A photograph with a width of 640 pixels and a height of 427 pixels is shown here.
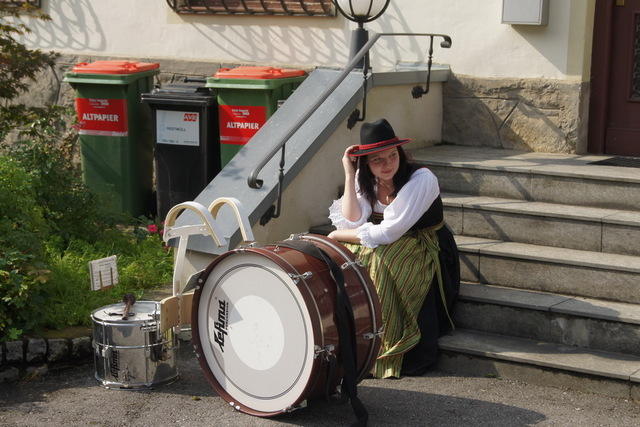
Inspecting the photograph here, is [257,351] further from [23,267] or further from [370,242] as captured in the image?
[23,267]

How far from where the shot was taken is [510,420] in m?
4.77

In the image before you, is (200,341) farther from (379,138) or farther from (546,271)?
(546,271)

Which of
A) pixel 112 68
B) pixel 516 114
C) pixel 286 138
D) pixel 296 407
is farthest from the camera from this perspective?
pixel 112 68

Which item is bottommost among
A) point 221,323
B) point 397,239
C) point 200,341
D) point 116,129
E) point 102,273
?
point 200,341

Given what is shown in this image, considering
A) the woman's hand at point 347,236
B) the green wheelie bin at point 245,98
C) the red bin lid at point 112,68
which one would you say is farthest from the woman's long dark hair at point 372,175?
the red bin lid at point 112,68

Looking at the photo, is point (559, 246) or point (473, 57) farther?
point (473, 57)

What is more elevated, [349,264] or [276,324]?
[349,264]

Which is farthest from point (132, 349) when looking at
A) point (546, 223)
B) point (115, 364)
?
point (546, 223)

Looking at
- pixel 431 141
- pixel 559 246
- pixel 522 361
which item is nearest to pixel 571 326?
pixel 522 361

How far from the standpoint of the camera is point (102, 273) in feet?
18.2

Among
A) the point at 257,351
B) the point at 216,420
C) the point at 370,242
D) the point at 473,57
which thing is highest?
the point at 473,57

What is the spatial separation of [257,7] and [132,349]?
4293 mm

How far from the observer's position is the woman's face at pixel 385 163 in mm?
5375

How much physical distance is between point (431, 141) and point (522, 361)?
277 cm
